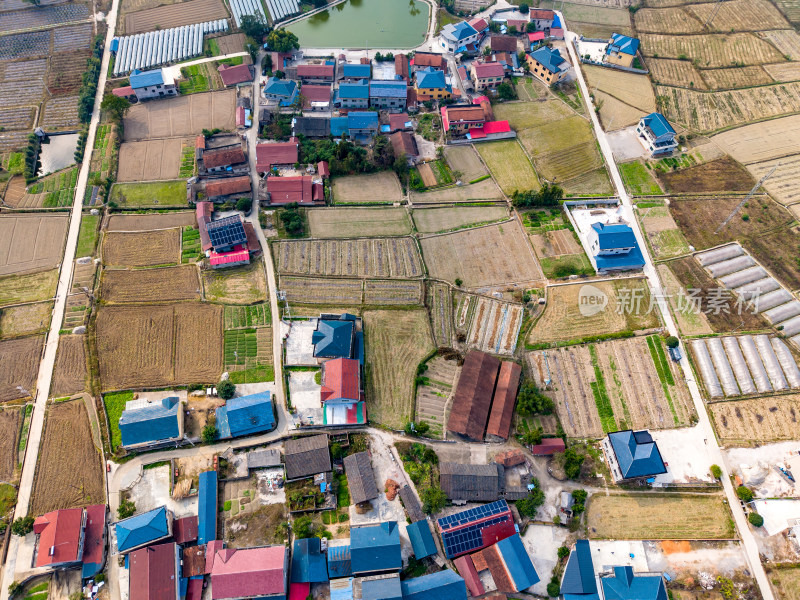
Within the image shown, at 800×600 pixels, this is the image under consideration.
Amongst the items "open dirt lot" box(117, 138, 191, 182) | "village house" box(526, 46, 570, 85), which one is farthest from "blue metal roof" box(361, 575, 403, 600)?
"village house" box(526, 46, 570, 85)

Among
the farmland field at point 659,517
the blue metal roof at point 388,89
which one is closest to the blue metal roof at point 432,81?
the blue metal roof at point 388,89

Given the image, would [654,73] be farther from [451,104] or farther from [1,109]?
[1,109]

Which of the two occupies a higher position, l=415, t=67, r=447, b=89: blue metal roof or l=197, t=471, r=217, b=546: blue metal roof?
l=415, t=67, r=447, b=89: blue metal roof

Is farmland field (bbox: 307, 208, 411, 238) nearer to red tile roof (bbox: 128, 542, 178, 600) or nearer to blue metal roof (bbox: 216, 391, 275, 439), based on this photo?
blue metal roof (bbox: 216, 391, 275, 439)

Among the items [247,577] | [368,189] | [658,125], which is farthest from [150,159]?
[658,125]

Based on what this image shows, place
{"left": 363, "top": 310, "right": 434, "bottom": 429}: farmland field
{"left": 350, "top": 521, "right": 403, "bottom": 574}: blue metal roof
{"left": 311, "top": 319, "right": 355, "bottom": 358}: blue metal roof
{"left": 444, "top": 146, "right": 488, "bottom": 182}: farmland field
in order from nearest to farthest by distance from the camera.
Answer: {"left": 350, "top": 521, "right": 403, "bottom": 574}: blue metal roof, {"left": 363, "top": 310, "right": 434, "bottom": 429}: farmland field, {"left": 311, "top": 319, "right": 355, "bottom": 358}: blue metal roof, {"left": 444, "top": 146, "right": 488, "bottom": 182}: farmland field

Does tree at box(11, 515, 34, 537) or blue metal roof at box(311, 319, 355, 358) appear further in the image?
blue metal roof at box(311, 319, 355, 358)

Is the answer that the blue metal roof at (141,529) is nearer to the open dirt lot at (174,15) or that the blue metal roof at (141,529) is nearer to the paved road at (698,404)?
the paved road at (698,404)
